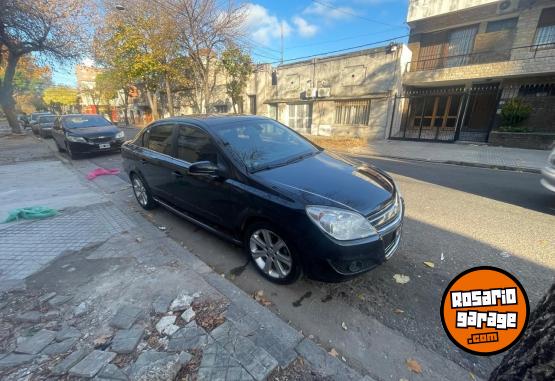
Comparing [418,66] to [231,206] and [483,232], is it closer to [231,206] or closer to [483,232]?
[483,232]

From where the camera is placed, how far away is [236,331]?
6.67ft

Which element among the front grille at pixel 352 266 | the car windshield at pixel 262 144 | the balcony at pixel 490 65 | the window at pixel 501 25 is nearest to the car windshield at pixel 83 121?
the car windshield at pixel 262 144

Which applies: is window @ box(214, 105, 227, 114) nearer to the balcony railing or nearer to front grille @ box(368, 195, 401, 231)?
the balcony railing

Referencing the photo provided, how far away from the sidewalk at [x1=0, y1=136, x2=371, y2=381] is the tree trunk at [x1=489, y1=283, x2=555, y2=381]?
0.96 m

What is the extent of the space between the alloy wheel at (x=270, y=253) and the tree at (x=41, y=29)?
16584 millimetres

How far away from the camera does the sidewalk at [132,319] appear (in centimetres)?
176

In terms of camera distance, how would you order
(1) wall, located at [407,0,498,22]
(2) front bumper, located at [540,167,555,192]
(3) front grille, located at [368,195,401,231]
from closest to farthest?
(3) front grille, located at [368,195,401,231] → (2) front bumper, located at [540,167,555,192] → (1) wall, located at [407,0,498,22]

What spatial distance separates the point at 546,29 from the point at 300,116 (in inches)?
523

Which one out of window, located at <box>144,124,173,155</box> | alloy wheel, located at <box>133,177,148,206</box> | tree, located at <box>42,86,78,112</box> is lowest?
alloy wheel, located at <box>133,177,148,206</box>

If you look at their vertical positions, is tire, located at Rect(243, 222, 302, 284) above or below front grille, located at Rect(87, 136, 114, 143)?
below

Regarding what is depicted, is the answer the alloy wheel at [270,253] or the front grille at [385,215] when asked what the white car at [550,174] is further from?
the alloy wheel at [270,253]

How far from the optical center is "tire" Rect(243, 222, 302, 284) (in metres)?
2.42

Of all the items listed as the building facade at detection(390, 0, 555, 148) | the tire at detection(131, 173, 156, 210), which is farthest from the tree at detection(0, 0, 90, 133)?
the building facade at detection(390, 0, 555, 148)

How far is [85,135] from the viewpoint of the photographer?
29.1 ft
